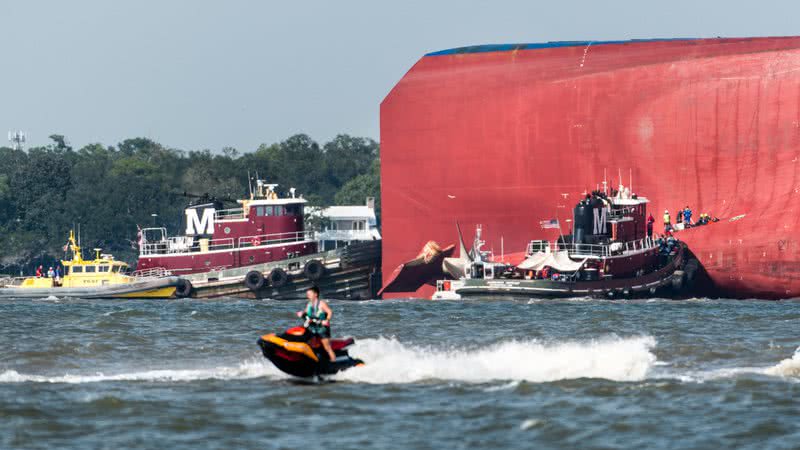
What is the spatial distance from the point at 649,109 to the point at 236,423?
1454 inches

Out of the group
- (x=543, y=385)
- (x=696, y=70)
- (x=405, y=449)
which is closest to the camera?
(x=405, y=449)

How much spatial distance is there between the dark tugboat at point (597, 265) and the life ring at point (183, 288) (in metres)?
9.33

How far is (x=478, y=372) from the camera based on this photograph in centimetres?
2184

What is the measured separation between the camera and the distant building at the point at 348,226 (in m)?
69.9

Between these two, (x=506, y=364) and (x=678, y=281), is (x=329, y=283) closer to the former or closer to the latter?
(x=678, y=281)

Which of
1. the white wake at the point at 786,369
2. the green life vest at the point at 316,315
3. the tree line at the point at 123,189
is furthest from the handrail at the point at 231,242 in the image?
the green life vest at the point at 316,315

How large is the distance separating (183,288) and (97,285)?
3.23 meters

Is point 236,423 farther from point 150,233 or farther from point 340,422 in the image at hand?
point 150,233

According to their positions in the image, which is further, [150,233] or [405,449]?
[150,233]

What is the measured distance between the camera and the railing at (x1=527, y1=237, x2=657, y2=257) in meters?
47.9

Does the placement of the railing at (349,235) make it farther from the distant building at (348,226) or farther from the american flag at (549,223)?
the american flag at (549,223)

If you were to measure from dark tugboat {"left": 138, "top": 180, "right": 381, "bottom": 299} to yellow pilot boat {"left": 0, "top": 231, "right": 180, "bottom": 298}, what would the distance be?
714 mm

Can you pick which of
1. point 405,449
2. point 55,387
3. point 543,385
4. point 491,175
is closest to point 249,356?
point 55,387

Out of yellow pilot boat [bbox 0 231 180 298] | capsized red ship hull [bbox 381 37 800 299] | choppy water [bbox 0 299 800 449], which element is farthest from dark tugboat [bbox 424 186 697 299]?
choppy water [bbox 0 299 800 449]
